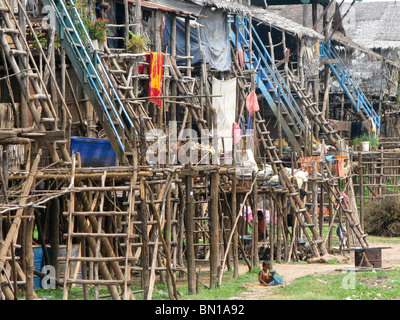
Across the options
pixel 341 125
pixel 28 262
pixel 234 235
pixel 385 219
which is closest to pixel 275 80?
pixel 385 219

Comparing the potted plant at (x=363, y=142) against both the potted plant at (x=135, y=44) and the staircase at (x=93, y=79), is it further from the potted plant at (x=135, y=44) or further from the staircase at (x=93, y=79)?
the staircase at (x=93, y=79)

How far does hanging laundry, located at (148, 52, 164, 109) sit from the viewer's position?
18391 mm

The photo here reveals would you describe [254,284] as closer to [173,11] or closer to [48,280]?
[48,280]

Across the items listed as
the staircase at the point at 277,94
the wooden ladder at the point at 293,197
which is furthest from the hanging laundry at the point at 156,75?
the staircase at the point at 277,94

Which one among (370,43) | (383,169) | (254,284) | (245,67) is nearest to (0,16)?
(254,284)

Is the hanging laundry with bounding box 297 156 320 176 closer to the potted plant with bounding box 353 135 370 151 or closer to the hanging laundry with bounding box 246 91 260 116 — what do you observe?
the hanging laundry with bounding box 246 91 260 116

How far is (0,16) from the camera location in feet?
42.3

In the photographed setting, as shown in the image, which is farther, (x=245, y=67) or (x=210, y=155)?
(x=245, y=67)

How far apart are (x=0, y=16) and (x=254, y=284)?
7.46 metres

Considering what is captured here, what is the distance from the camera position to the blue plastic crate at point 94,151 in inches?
604

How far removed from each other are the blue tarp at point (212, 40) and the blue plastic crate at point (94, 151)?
21.4ft

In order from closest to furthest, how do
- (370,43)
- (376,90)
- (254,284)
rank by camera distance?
(254,284) < (376,90) < (370,43)

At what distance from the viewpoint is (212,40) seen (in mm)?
22734
